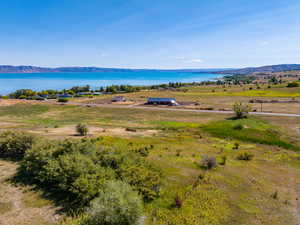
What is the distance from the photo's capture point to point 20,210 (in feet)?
44.0

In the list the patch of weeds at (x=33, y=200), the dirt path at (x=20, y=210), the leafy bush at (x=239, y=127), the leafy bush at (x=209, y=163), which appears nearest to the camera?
the dirt path at (x=20, y=210)

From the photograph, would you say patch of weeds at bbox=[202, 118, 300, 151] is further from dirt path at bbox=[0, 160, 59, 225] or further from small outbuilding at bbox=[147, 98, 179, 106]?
small outbuilding at bbox=[147, 98, 179, 106]

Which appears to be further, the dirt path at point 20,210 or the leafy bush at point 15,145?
the leafy bush at point 15,145

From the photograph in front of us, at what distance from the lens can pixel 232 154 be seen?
26609 millimetres

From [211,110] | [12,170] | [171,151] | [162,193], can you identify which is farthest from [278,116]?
[12,170]

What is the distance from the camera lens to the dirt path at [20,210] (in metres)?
12.4

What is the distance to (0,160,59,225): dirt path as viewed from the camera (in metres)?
12.4

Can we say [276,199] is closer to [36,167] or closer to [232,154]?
[232,154]

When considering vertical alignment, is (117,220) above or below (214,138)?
above

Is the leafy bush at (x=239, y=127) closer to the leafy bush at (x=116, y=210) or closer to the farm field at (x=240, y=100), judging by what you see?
the farm field at (x=240, y=100)

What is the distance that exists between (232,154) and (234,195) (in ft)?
38.1

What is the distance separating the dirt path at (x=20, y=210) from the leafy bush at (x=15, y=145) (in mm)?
6392

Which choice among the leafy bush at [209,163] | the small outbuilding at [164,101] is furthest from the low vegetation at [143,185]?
the small outbuilding at [164,101]

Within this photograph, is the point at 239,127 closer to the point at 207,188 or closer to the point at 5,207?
the point at 207,188
